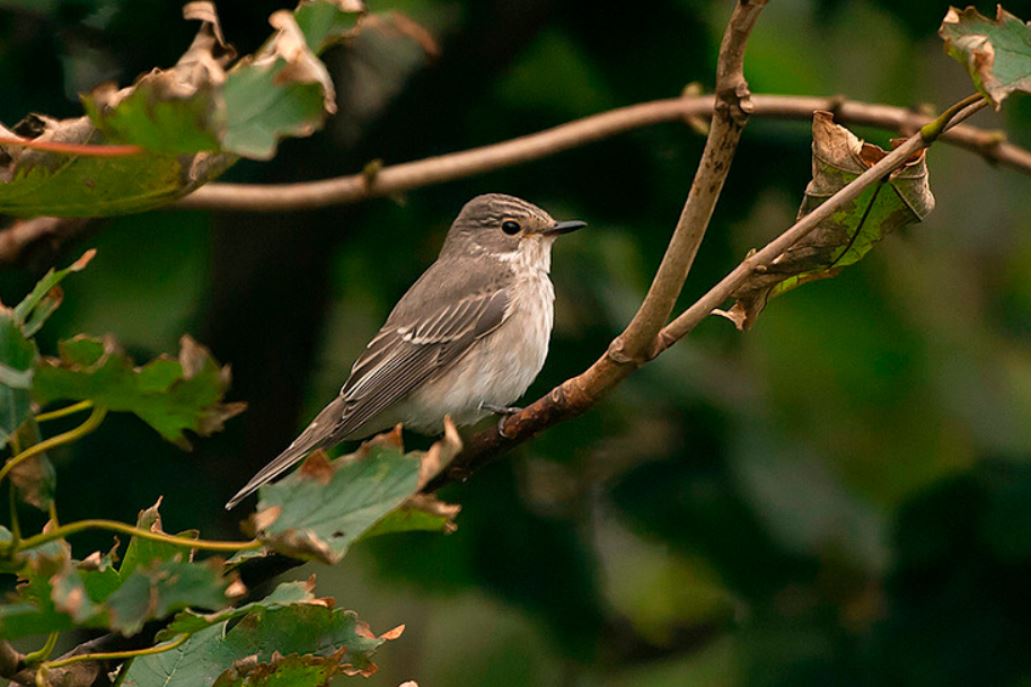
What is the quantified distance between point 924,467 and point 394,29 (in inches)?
101

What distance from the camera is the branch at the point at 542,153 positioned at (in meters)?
4.13

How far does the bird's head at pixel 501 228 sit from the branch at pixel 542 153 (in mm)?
598

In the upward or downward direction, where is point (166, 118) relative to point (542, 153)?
upward

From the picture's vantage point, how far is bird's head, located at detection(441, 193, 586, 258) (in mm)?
5180

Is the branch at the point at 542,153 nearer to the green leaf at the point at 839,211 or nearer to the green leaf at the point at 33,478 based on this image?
the green leaf at the point at 839,211

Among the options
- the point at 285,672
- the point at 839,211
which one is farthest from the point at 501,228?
the point at 285,672

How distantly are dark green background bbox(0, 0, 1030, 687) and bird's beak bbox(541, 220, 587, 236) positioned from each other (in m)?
0.40

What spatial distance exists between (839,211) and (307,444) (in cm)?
229

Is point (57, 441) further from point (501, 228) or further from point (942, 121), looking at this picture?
point (501, 228)

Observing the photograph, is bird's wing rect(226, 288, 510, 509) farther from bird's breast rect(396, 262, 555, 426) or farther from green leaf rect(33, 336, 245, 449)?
green leaf rect(33, 336, 245, 449)

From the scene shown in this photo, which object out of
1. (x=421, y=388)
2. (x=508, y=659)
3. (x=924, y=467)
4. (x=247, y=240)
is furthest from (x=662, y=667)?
(x=247, y=240)

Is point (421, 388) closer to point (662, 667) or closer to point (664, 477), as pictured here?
point (664, 477)

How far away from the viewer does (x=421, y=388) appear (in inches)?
191

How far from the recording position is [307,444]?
4.35 metres
